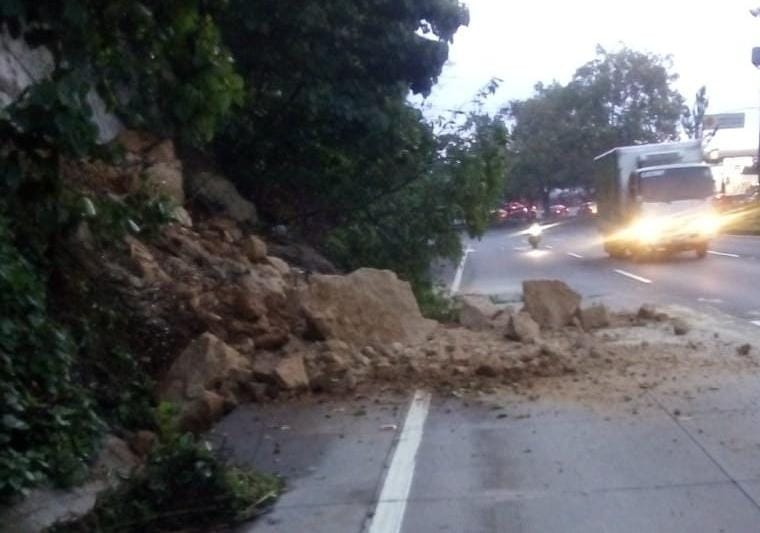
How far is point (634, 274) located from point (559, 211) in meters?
52.4

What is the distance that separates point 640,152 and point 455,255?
1975cm

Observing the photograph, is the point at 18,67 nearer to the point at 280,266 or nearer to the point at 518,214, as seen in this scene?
the point at 280,266

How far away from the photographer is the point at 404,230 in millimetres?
22344

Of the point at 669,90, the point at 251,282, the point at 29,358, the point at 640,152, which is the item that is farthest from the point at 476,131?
the point at 669,90

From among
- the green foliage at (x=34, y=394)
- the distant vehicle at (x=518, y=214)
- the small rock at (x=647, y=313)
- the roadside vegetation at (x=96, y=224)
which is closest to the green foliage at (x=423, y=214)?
the roadside vegetation at (x=96, y=224)

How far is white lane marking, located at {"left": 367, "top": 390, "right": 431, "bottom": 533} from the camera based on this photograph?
320 inches

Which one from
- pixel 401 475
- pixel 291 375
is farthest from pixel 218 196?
pixel 401 475

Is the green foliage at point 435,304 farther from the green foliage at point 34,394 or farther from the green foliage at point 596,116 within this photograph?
the green foliage at point 596,116

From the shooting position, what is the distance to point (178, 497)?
27.9ft

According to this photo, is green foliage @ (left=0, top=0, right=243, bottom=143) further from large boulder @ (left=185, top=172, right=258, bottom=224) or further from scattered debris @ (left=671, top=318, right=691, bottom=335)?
large boulder @ (left=185, top=172, right=258, bottom=224)

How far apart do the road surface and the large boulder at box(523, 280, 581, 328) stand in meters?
4.51

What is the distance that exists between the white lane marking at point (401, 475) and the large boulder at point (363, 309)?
2.04 m

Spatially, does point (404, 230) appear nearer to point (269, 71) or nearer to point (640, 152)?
point (269, 71)

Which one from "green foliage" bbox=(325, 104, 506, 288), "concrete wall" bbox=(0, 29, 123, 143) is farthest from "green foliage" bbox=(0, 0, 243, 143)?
"green foliage" bbox=(325, 104, 506, 288)
